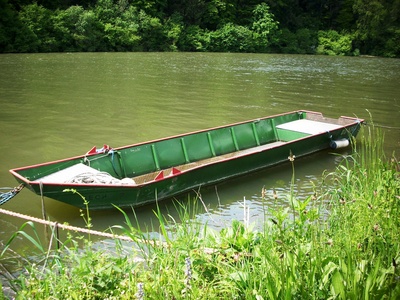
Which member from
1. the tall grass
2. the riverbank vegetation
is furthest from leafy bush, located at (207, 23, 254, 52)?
the tall grass

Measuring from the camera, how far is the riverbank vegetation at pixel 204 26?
30828 millimetres

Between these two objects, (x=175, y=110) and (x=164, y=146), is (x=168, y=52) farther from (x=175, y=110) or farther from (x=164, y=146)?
(x=164, y=146)

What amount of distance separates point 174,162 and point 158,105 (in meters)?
6.65

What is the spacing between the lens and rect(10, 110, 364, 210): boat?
6.46 m

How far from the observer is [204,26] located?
41.9 metres

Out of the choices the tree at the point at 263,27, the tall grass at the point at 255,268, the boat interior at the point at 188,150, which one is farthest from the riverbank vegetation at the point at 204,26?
the tall grass at the point at 255,268

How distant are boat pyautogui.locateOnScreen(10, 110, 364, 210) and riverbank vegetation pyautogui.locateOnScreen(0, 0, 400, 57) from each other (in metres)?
22.7

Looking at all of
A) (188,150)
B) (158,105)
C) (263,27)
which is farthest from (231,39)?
(188,150)

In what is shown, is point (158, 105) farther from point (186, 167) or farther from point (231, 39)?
point (231, 39)

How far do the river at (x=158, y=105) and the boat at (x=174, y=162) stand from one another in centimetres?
29

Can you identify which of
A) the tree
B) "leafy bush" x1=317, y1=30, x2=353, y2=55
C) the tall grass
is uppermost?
the tree

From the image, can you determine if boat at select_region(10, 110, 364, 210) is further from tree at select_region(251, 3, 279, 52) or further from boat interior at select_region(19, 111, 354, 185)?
tree at select_region(251, 3, 279, 52)

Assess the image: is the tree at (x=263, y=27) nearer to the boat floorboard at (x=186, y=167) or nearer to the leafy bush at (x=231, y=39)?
the leafy bush at (x=231, y=39)

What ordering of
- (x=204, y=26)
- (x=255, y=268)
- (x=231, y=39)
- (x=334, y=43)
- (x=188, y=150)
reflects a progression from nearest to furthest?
1. (x=255, y=268)
2. (x=188, y=150)
3. (x=231, y=39)
4. (x=204, y=26)
5. (x=334, y=43)
